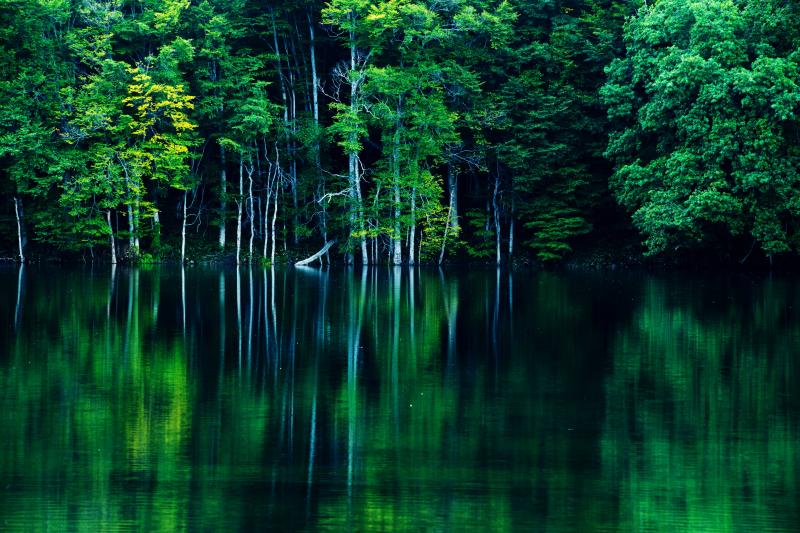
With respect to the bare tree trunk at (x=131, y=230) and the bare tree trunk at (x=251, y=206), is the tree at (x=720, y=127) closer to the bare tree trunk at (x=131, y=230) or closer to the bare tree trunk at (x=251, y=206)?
the bare tree trunk at (x=251, y=206)

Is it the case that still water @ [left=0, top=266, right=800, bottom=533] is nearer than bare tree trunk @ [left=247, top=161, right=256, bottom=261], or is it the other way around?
still water @ [left=0, top=266, right=800, bottom=533]

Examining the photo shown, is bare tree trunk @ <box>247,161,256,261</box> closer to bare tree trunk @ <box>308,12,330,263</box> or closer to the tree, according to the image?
bare tree trunk @ <box>308,12,330,263</box>

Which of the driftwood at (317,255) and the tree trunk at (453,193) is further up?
the tree trunk at (453,193)

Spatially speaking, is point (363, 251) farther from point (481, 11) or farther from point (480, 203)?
point (481, 11)

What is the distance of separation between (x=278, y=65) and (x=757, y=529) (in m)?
41.9

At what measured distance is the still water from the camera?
27.1ft

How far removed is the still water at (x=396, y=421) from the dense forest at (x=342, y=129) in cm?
2127

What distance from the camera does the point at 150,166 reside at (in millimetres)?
44781

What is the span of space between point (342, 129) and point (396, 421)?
33.0m

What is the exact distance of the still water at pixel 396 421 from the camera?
8.25m

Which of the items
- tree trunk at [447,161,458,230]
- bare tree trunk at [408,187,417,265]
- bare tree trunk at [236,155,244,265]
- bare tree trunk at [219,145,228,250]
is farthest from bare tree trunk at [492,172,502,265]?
bare tree trunk at [219,145,228,250]

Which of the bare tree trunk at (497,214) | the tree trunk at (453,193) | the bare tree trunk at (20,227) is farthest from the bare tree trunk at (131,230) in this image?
the bare tree trunk at (497,214)

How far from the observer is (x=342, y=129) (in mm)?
43438

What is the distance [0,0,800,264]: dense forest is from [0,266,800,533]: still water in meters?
21.3
